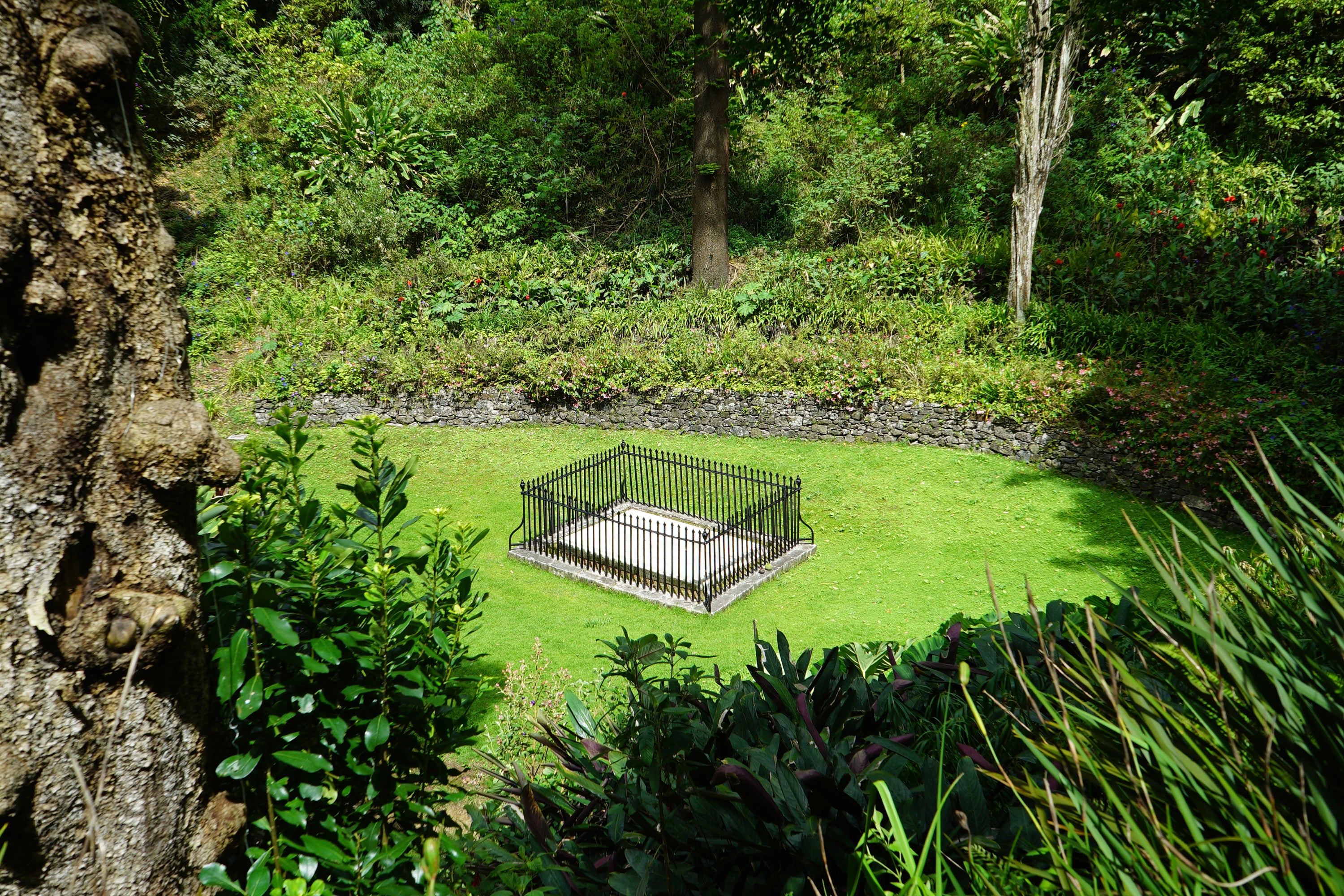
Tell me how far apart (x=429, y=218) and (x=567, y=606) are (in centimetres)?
1220

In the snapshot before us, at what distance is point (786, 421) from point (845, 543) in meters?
3.68

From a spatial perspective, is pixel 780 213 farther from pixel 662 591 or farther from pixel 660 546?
pixel 662 591

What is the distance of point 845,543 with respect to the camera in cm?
903

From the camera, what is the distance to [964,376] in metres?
11.6

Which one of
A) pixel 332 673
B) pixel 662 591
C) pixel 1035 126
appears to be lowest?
pixel 662 591

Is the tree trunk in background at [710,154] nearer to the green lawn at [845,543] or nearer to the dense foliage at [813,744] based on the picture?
the green lawn at [845,543]

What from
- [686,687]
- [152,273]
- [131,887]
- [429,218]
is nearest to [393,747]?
[131,887]

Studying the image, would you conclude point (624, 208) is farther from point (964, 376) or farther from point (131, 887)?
point (131, 887)

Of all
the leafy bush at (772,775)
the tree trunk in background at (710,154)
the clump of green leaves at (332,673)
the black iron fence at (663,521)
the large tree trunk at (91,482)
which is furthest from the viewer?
the tree trunk in background at (710,154)

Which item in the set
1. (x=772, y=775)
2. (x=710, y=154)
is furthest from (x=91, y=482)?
(x=710, y=154)

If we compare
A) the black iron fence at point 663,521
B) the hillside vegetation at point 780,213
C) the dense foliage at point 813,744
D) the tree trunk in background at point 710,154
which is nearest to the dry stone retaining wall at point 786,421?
the hillside vegetation at point 780,213

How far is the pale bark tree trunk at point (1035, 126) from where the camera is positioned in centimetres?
1160

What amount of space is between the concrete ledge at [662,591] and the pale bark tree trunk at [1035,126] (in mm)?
6770

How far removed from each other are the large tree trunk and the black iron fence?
5809 mm
